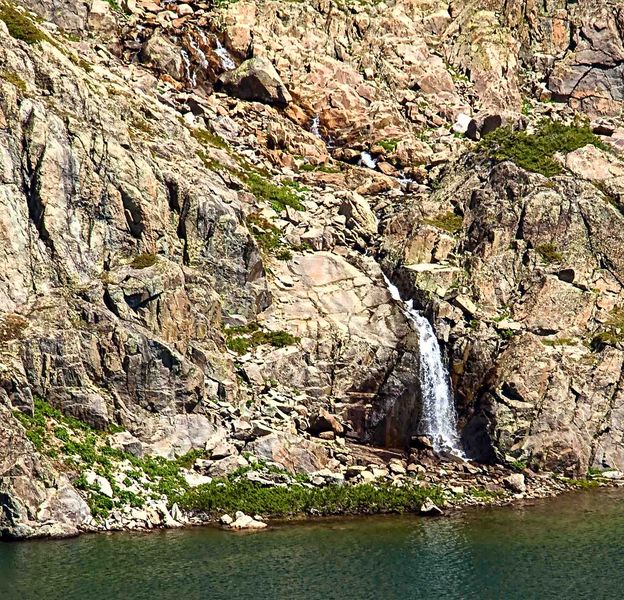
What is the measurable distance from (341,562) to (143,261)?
1171 inches

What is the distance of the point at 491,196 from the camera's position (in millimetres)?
85875

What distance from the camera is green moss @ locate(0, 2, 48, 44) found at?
75750mm

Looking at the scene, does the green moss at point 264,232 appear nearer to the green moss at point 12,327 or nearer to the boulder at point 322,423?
the boulder at point 322,423

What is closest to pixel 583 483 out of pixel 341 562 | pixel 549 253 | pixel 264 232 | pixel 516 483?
pixel 516 483

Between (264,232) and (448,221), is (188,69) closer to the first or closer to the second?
(264,232)

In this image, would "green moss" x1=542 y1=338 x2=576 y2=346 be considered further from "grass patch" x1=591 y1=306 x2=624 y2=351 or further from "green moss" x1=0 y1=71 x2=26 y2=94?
"green moss" x1=0 y1=71 x2=26 y2=94

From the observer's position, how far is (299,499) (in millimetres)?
60906

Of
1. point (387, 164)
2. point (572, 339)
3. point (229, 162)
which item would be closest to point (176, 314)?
point (229, 162)

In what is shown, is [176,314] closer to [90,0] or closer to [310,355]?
[310,355]

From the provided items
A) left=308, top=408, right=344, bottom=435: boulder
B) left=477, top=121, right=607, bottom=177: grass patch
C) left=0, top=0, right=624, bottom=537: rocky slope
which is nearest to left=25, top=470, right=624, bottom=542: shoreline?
left=0, top=0, right=624, bottom=537: rocky slope

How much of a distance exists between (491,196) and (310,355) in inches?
1025

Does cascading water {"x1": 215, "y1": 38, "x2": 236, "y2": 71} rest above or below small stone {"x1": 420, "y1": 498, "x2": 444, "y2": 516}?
above

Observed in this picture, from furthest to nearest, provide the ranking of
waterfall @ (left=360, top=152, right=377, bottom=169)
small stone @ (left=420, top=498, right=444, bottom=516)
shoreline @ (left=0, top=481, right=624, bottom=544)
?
waterfall @ (left=360, top=152, right=377, bottom=169), small stone @ (left=420, top=498, right=444, bottom=516), shoreline @ (left=0, top=481, right=624, bottom=544)

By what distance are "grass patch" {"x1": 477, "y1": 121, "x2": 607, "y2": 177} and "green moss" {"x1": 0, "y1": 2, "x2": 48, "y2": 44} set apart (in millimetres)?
43282
